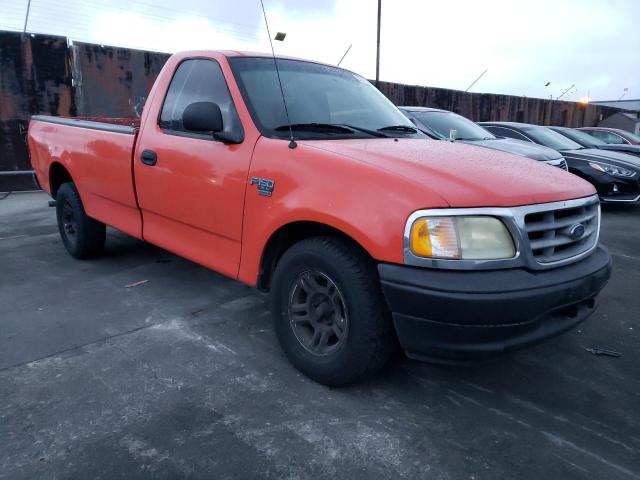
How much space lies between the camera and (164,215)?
3607 mm

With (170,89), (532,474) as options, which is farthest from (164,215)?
(532,474)

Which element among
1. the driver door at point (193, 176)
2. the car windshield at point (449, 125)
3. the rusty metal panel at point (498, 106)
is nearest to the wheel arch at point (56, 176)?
the driver door at point (193, 176)

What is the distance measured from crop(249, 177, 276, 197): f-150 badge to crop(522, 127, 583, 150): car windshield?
7.75m

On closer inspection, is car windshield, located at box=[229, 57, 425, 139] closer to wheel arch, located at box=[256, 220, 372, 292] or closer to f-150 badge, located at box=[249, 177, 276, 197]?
f-150 badge, located at box=[249, 177, 276, 197]

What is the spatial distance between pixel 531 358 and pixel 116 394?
2.49 meters

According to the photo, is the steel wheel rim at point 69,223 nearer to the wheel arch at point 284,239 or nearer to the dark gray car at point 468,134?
the wheel arch at point 284,239

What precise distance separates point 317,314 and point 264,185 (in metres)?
0.79

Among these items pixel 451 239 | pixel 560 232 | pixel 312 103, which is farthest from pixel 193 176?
pixel 560 232

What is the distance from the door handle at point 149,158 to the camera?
3.53 metres

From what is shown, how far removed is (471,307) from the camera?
2.09 metres

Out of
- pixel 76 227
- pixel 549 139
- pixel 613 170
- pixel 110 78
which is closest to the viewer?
pixel 76 227

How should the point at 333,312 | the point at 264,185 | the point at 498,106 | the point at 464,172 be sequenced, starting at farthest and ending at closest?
the point at 498,106
the point at 264,185
the point at 333,312
the point at 464,172

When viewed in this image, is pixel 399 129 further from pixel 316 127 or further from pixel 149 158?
pixel 149 158

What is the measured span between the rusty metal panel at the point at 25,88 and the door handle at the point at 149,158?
6.48 metres
